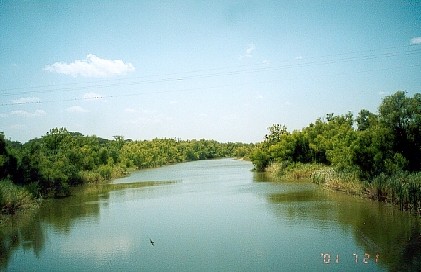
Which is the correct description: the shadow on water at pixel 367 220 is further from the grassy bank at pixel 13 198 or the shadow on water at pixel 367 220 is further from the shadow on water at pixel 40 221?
the grassy bank at pixel 13 198

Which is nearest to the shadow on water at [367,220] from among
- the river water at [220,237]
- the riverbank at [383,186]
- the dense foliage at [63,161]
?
the river water at [220,237]

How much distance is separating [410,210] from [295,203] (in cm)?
813

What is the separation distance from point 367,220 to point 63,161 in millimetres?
33091

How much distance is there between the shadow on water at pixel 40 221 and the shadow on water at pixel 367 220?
554 inches

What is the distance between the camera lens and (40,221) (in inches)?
982

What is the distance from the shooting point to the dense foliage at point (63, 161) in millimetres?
31544

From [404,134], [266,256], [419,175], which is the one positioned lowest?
[266,256]

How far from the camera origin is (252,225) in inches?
827

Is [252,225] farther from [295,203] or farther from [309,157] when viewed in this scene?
[309,157]

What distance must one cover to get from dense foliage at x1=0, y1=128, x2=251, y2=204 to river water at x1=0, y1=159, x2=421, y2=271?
4839 millimetres

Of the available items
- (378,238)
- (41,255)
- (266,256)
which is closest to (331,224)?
(378,238)
